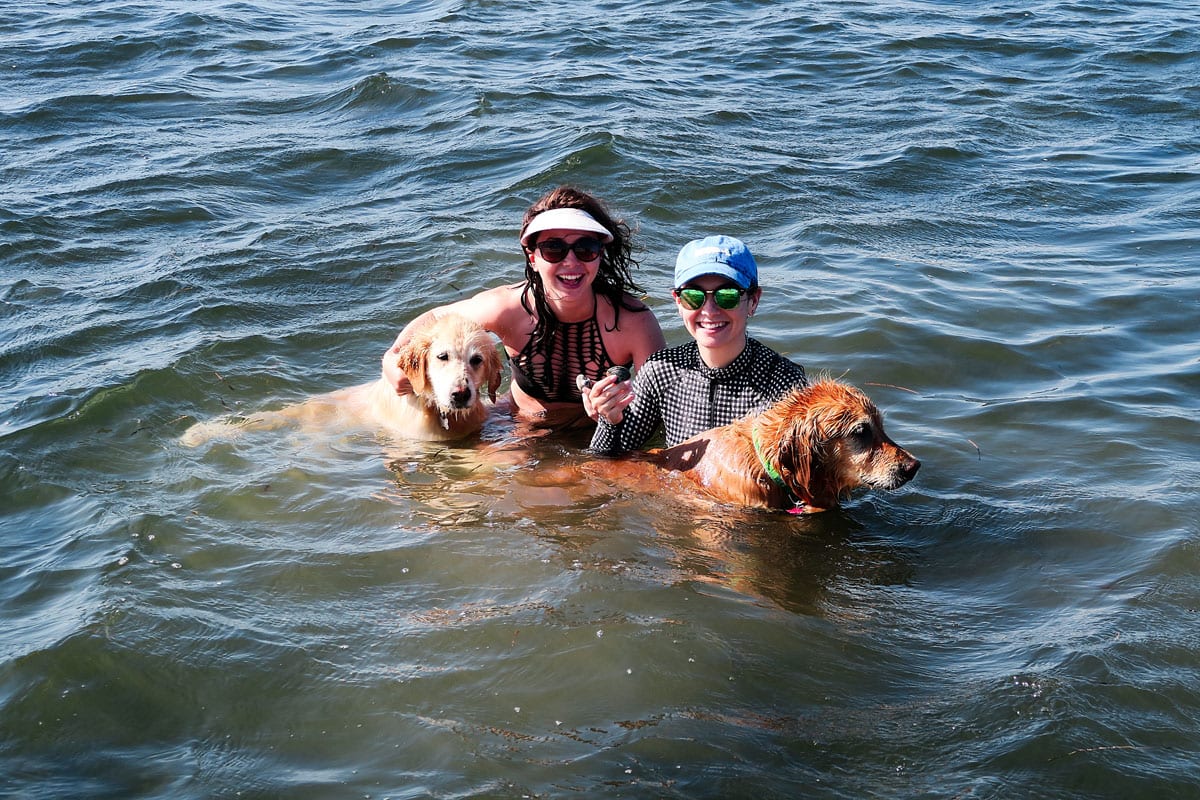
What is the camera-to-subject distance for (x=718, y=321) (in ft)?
20.4

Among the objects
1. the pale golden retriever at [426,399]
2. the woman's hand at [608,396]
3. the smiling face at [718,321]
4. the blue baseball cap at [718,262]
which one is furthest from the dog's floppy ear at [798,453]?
the pale golden retriever at [426,399]

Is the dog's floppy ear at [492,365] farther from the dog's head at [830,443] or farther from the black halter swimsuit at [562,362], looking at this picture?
the dog's head at [830,443]

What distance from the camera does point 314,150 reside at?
1305cm

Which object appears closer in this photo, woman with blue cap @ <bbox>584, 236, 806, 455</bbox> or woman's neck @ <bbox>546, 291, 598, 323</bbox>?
woman with blue cap @ <bbox>584, 236, 806, 455</bbox>

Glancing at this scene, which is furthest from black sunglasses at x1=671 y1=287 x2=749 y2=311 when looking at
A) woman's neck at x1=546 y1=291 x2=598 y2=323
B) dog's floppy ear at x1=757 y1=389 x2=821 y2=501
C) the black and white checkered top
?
woman's neck at x1=546 y1=291 x2=598 y2=323

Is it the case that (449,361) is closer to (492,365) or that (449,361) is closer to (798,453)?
(492,365)

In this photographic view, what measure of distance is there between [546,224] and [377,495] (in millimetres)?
1860

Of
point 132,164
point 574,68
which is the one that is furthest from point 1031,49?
point 132,164

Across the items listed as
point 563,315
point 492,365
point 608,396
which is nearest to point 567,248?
point 563,315

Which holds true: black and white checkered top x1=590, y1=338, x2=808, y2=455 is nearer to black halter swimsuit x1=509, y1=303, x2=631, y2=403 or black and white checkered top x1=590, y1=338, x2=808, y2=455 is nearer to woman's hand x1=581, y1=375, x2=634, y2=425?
woman's hand x1=581, y1=375, x2=634, y2=425

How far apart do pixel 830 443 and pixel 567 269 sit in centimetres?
205

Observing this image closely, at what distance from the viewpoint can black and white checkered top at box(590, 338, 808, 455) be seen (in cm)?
646

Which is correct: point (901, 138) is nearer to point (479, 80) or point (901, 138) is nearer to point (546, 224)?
point (479, 80)

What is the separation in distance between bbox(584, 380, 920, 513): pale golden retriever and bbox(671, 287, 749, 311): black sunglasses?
569 mm
